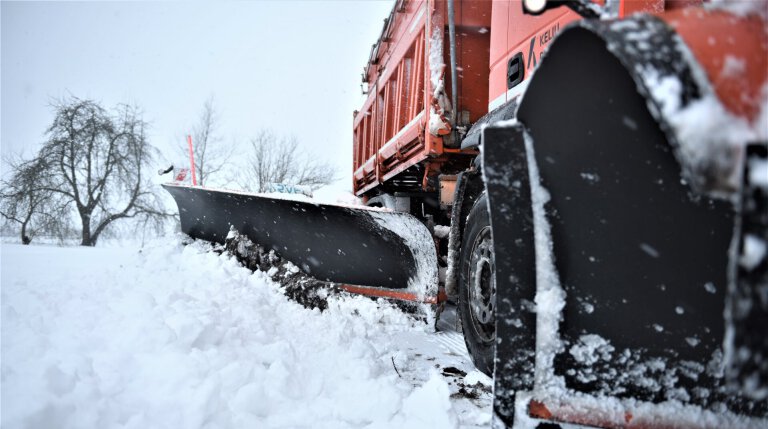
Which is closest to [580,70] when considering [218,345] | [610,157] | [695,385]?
[610,157]

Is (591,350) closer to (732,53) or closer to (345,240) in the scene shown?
(732,53)

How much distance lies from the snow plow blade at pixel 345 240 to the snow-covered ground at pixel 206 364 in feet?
1.63

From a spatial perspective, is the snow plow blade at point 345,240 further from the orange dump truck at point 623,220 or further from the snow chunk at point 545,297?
the snow chunk at point 545,297

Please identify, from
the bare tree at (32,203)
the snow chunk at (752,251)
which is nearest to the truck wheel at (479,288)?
the snow chunk at (752,251)

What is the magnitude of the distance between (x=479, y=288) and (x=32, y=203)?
13.5 m

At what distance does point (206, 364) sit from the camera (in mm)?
2000

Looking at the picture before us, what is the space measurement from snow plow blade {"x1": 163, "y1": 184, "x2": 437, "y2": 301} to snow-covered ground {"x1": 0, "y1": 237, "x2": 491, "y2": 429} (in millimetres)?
497

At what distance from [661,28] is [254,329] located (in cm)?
254

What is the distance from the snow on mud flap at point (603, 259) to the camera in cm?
114

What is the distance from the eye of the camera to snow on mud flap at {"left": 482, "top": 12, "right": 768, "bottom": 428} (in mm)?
1144

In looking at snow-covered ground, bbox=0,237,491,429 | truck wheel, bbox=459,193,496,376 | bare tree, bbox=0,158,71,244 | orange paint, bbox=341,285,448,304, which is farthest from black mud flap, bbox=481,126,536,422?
bare tree, bbox=0,158,71,244

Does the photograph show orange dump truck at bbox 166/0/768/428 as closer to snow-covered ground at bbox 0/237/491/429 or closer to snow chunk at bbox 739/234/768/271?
snow chunk at bbox 739/234/768/271

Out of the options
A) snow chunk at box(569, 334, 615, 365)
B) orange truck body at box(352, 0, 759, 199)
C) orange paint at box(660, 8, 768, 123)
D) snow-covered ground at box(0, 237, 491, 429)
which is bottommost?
snow-covered ground at box(0, 237, 491, 429)

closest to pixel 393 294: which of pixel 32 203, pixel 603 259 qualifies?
pixel 603 259
